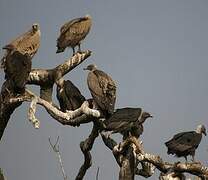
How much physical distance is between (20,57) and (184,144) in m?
3.81

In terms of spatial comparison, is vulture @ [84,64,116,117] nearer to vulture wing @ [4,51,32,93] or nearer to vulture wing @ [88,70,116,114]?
vulture wing @ [88,70,116,114]

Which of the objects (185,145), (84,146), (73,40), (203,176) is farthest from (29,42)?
(203,176)

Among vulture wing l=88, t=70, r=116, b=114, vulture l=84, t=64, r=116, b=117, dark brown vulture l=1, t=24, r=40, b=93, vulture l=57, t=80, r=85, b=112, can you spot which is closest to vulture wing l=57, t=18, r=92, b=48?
dark brown vulture l=1, t=24, r=40, b=93

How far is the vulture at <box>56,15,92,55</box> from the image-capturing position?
42.8 ft

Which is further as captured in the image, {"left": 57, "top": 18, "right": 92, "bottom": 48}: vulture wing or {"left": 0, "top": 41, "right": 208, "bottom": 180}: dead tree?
{"left": 57, "top": 18, "right": 92, "bottom": 48}: vulture wing

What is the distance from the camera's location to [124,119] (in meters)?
9.29

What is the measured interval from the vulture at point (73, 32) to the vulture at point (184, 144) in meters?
3.43

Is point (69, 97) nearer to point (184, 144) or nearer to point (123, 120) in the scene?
point (123, 120)

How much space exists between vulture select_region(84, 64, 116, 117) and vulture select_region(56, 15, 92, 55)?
206 centimetres

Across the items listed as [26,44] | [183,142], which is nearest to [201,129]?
[183,142]

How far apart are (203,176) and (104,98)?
2.65m

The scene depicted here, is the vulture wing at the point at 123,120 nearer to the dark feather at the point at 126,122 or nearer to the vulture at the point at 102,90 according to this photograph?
the dark feather at the point at 126,122

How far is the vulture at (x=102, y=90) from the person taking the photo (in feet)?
31.1

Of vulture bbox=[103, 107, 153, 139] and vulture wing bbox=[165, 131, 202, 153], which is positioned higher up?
vulture bbox=[103, 107, 153, 139]
